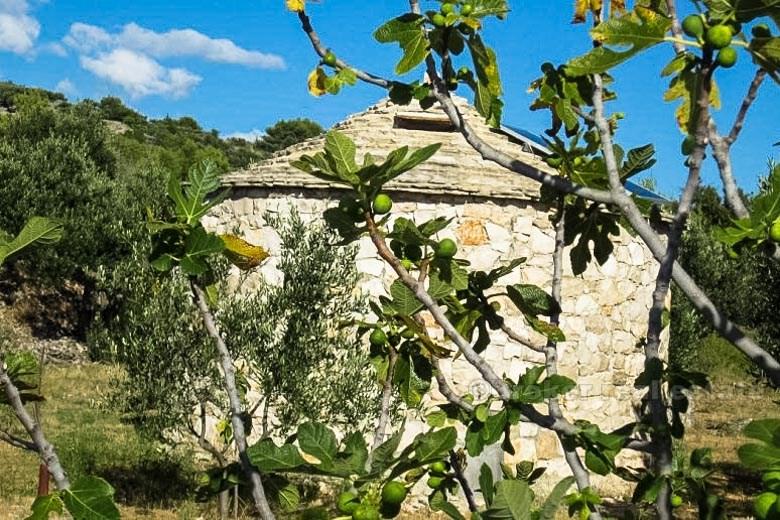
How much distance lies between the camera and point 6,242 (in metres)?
1.54

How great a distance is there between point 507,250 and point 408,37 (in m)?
10.1

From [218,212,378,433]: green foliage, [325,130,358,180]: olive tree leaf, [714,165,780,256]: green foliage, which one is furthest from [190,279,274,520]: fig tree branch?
[218,212,378,433]: green foliage

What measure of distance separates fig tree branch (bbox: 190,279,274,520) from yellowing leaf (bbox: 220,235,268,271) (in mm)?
126

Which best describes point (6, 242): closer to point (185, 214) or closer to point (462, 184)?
point (185, 214)

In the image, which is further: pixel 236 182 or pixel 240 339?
pixel 236 182

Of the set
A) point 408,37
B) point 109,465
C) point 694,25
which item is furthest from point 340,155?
point 109,465

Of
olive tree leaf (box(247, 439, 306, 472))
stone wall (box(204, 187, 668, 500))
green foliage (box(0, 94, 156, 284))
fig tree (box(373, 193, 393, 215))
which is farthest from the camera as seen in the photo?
green foliage (box(0, 94, 156, 284))

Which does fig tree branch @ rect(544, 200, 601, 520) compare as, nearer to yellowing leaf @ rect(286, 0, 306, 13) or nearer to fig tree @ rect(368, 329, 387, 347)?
fig tree @ rect(368, 329, 387, 347)

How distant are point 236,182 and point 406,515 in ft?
16.4

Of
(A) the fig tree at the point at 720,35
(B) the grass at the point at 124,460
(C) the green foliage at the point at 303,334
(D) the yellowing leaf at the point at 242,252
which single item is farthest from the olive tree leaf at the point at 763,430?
(C) the green foliage at the point at 303,334

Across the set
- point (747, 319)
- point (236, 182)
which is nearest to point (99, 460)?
point (236, 182)

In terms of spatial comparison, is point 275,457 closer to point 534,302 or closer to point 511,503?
point 511,503

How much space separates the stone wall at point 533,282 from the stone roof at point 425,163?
18cm

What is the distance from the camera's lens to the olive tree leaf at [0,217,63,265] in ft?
4.80
